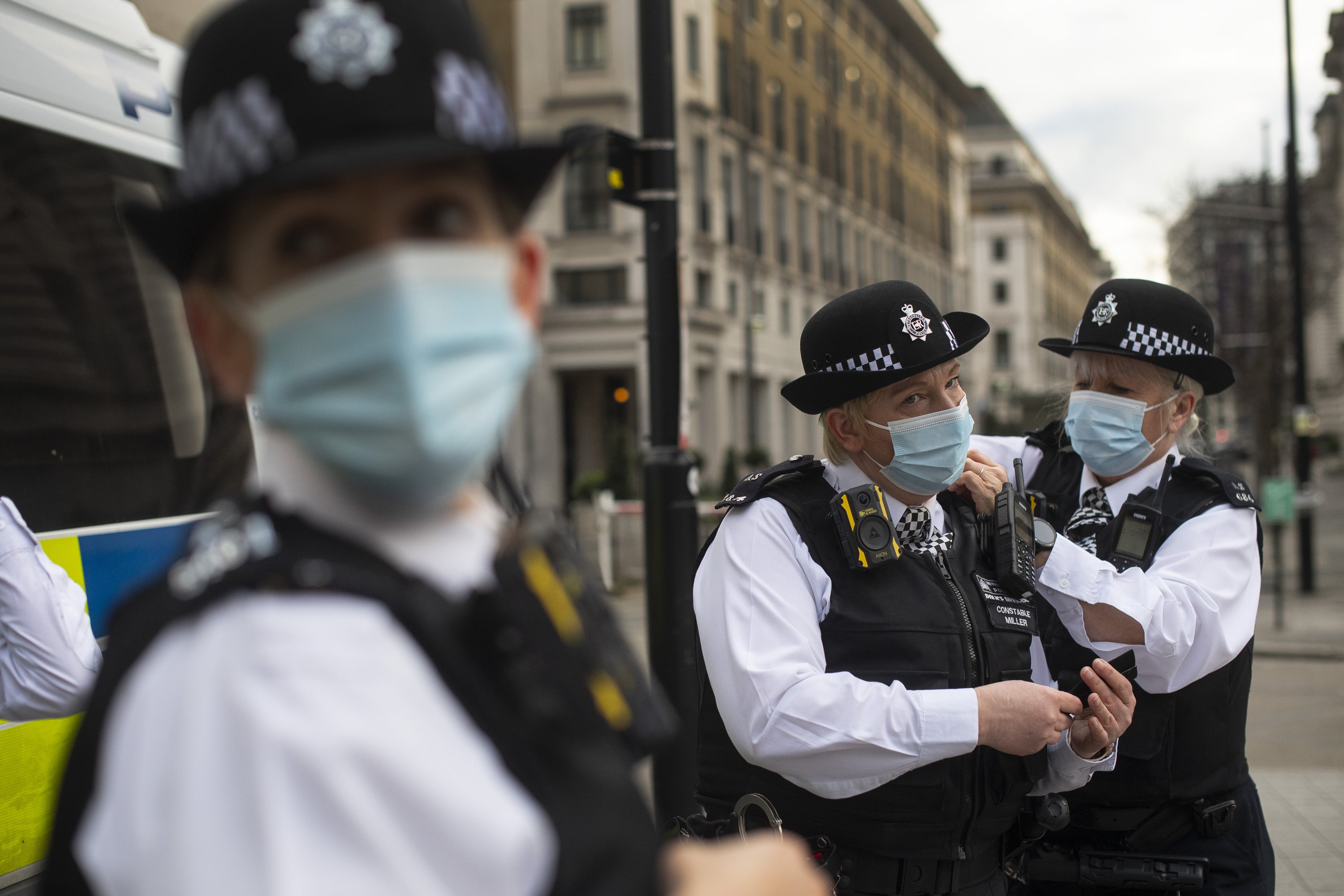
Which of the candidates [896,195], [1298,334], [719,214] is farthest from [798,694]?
[896,195]

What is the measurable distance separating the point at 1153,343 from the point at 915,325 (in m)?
1.01

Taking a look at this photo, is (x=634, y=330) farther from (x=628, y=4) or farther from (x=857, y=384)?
(x=857, y=384)

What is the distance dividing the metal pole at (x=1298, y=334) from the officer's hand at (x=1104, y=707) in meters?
13.7

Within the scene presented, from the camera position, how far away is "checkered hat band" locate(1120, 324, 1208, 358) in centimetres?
338

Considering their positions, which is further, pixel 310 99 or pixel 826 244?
pixel 826 244

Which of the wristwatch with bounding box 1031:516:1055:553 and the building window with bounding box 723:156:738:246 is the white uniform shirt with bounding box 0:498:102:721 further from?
the building window with bounding box 723:156:738:246

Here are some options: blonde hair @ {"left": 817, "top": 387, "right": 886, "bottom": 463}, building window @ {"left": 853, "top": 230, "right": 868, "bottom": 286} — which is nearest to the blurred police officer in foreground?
blonde hair @ {"left": 817, "top": 387, "right": 886, "bottom": 463}

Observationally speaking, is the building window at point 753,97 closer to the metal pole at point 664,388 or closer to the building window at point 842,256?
the building window at point 842,256

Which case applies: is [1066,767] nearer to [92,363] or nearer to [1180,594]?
[1180,594]

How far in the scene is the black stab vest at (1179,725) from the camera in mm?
3156

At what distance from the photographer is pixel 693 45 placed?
37469 millimetres

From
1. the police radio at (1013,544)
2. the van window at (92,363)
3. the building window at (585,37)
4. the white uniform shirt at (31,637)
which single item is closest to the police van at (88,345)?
the van window at (92,363)

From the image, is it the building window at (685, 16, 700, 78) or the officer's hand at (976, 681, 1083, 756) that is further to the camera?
the building window at (685, 16, 700, 78)

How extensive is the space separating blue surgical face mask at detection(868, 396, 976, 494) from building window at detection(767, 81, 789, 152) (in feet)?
139
